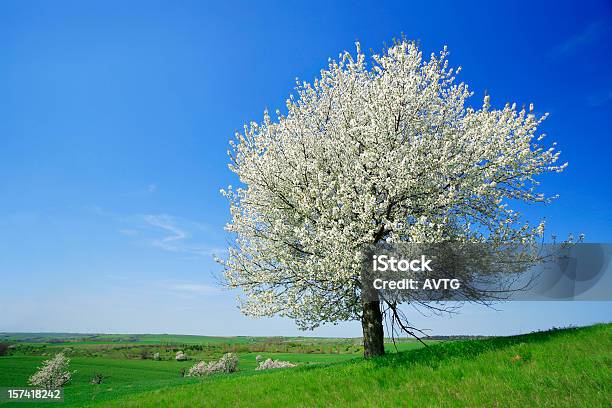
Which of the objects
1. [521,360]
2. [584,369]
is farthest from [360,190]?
[584,369]

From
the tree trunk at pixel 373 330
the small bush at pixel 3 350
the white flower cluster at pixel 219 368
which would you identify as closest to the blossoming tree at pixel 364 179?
the tree trunk at pixel 373 330

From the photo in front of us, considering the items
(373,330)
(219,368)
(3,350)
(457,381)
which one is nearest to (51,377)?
(219,368)

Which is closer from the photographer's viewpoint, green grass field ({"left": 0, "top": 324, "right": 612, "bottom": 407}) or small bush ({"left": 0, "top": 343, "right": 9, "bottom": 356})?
green grass field ({"left": 0, "top": 324, "right": 612, "bottom": 407})

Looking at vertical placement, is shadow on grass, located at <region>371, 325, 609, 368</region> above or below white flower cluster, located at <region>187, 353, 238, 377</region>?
above

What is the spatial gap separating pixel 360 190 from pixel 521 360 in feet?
28.7

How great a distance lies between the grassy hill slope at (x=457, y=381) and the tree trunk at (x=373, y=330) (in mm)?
1318

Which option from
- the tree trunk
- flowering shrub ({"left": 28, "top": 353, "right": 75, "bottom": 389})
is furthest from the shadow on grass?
flowering shrub ({"left": 28, "top": 353, "right": 75, "bottom": 389})

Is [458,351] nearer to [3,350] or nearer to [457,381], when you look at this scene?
[457,381]

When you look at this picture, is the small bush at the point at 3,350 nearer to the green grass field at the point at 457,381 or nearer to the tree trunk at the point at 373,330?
the green grass field at the point at 457,381

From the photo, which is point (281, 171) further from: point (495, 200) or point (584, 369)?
point (584, 369)

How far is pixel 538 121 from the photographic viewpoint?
20109mm

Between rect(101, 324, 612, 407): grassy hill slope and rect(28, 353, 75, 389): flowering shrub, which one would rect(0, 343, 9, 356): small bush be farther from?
rect(101, 324, 612, 407): grassy hill slope

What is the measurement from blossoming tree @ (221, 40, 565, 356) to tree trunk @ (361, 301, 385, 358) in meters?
0.05

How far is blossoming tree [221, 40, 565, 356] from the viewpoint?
59.2 ft
